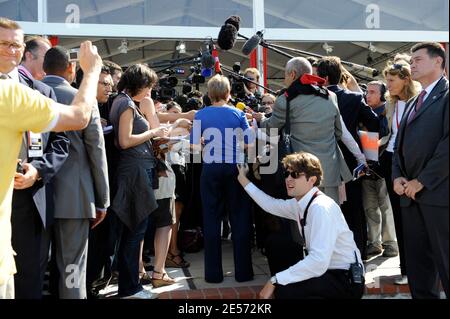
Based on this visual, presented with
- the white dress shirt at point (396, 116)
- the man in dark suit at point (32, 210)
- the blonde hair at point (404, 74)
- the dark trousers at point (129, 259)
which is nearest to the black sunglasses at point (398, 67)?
the blonde hair at point (404, 74)

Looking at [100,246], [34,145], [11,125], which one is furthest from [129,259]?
[11,125]

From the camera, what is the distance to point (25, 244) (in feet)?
9.10

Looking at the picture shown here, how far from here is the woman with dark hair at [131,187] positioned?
12.2 ft

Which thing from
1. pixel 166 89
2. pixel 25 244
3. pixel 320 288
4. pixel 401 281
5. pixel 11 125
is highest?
pixel 166 89

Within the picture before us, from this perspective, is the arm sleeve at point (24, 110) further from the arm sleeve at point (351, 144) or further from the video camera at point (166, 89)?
the video camera at point (166, 89)

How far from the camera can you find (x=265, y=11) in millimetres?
10844

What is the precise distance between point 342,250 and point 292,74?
1.49 metres

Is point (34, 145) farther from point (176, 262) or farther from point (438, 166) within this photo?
point (176, 262)

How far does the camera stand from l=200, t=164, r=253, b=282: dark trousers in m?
4.25

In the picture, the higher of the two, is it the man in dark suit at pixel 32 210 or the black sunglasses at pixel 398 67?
the black sunglasses at pixel 398 67

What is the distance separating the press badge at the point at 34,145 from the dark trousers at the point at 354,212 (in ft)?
9.03

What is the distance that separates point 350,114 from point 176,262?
2.12 m

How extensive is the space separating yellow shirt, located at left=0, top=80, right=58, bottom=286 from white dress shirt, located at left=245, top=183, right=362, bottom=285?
1.75 meters

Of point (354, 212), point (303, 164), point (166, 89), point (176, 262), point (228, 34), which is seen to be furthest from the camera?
point (166, 89)
